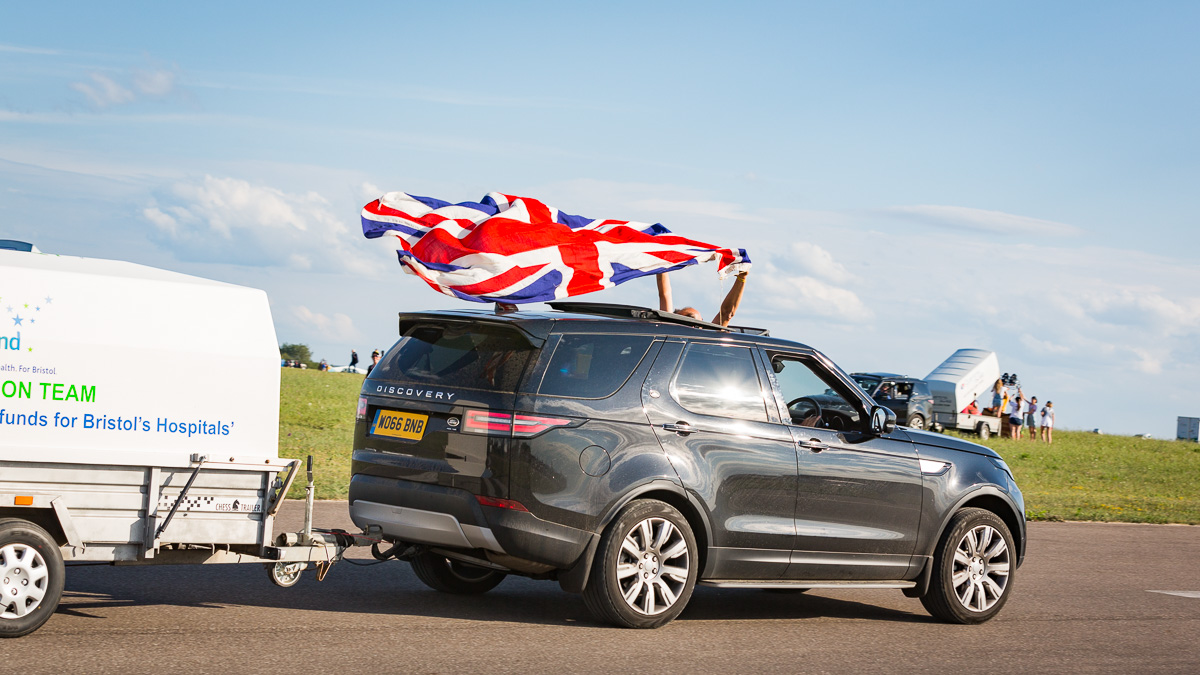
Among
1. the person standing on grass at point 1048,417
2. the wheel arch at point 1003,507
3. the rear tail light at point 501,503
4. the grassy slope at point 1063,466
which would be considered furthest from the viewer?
the person standing on grass at point 1048,417

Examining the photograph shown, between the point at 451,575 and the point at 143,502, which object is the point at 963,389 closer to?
the point at 451,575

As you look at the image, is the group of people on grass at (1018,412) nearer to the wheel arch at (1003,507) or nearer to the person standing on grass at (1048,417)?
the person standing on grass at (1048,417)

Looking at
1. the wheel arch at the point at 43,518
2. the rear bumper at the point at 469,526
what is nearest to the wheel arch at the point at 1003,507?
the rear bumper at the point at 469,526

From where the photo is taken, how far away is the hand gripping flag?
8867mm

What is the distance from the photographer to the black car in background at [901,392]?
131ft

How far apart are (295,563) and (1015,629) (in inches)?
196

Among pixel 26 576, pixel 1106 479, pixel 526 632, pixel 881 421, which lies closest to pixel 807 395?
pixel 881 421

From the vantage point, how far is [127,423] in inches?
264

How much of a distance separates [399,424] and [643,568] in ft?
5.87

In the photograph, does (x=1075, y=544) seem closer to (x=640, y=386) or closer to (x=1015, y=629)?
(x=1015, y=629)

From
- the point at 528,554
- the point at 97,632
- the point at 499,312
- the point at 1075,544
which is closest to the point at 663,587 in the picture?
the point at 528,554

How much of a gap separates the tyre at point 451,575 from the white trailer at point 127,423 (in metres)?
1.64

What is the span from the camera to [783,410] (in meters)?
8.45

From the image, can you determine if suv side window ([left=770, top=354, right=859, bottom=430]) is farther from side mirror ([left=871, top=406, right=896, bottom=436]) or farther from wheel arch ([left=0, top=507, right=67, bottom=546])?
wheel arch ([left=0, top=507, right=67, bottom=546])
